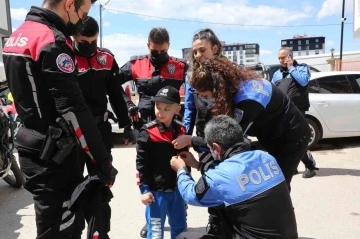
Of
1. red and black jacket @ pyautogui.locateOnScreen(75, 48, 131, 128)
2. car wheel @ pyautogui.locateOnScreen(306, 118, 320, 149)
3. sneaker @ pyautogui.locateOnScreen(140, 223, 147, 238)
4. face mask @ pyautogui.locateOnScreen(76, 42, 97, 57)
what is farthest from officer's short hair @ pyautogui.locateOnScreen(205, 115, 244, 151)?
car wheel @ pyautogui.locateOnScreen(306, 118, 320, 149)

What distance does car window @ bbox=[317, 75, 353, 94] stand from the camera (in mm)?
6973

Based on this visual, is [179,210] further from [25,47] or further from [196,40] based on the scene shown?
[25,47]

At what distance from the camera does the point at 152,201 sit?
2842mm

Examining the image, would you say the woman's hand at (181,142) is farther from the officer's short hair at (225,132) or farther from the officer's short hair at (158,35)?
the officer's short hair at (158,35)

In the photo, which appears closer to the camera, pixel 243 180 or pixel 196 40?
pixel 243 180

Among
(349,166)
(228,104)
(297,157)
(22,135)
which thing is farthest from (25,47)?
(349,166)

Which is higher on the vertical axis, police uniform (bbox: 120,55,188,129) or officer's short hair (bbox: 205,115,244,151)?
police uniform (bbox: 120,55,188,129)

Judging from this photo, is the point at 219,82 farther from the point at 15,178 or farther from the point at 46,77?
the point at 15,178

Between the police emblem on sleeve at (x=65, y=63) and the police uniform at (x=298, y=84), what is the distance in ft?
12.7

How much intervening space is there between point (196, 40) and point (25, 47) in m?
1.34

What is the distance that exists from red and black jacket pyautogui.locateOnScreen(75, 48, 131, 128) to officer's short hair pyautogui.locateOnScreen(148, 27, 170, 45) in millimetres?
529

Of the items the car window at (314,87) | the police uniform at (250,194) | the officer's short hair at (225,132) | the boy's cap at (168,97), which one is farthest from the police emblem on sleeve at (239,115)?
the car window at (314,87)

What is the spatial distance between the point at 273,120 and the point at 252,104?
1.16 ft

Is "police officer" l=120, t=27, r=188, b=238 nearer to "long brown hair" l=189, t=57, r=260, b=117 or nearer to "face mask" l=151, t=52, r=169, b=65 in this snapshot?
"face mask" l=151, t=52, r=169, b=65
